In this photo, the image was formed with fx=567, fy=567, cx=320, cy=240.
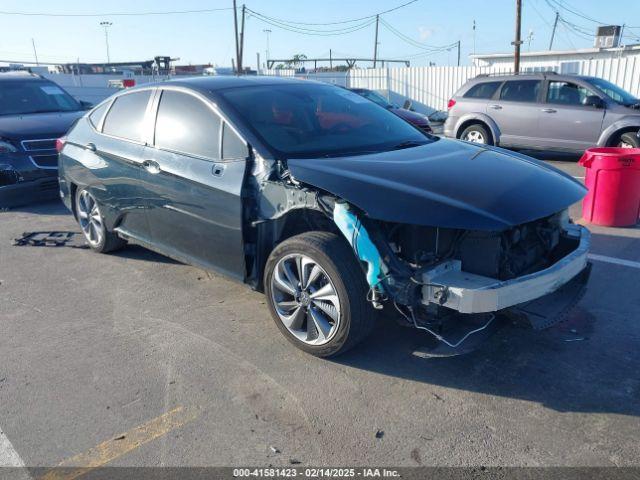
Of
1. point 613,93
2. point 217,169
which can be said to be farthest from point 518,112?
point 217,169

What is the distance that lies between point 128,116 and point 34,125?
4.25m

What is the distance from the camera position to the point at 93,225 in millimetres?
6082

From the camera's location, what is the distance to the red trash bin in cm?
638

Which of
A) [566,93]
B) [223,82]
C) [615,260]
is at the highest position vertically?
[223,82]

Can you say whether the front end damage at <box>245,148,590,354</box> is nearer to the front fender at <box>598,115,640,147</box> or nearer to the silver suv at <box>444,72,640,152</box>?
the front fender at <box>598,115,640,147</box>

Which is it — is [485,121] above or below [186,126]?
below

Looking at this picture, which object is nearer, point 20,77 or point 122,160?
point 122,160

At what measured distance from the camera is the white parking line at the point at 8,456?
9.25 ft

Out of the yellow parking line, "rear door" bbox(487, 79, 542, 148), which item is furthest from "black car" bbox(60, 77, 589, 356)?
"rear door" bbox(487, 79, 542, 148)

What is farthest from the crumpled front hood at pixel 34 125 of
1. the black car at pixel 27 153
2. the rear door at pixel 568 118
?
the rear door at pixel 568 118

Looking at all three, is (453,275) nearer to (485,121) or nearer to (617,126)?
(617,126)

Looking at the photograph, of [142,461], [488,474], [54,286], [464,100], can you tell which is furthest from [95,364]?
[464,100]

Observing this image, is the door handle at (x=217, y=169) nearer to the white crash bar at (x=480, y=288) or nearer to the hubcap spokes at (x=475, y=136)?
the white crash bar at (x=480, y=288)

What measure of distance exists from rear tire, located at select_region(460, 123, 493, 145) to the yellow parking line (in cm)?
Result: 1005
